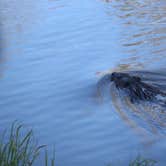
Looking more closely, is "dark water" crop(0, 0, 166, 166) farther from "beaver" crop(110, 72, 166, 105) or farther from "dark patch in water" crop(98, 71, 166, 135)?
"beaver" crop(110, 72, 166, 105)

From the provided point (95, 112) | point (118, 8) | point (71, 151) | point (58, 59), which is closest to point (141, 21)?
point (118, 8)

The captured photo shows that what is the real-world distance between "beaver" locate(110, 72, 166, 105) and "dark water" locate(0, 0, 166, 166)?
0.22 meters

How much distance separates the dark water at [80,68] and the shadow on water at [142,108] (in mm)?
14

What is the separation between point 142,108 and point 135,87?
2.08ft

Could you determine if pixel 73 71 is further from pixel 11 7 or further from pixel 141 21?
pixel 11 7

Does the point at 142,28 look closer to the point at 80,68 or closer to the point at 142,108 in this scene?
→ the point at 80,68

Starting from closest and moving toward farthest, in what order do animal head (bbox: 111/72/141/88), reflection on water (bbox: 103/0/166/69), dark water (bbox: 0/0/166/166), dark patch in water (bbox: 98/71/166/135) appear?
dark water (bbox: 0/0/166/166)
dark patch in water (bbox: 98/71/166/135)
animal head (bbox: 111/72/141/88)
reflection on water (bbox: 103/0/166/69)

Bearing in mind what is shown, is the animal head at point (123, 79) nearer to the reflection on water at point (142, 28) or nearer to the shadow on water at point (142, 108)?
the shadow on water at point (142, 108)

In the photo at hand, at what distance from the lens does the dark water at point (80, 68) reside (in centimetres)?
611

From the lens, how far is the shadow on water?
6250 millimetres

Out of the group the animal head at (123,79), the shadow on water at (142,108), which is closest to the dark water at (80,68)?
the shadow on water at (142,108)

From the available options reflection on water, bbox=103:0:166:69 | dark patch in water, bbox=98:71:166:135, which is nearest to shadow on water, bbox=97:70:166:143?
dark patch in water, bbox=98:71:166:135

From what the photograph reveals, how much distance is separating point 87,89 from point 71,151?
6.71ft

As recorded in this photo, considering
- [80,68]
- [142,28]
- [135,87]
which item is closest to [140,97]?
[135,87]
